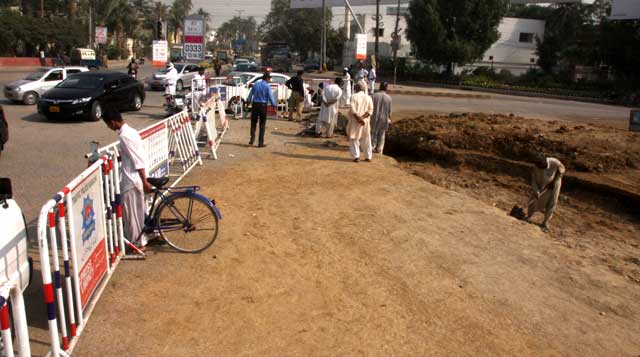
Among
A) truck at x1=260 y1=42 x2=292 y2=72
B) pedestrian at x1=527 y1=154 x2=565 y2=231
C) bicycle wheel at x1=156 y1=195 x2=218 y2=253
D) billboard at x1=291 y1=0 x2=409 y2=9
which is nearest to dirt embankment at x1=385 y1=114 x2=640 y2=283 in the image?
pedestrian at x1=527 y1=154 x2=565 y2=231

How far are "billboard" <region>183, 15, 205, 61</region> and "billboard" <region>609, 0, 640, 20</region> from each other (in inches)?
1143

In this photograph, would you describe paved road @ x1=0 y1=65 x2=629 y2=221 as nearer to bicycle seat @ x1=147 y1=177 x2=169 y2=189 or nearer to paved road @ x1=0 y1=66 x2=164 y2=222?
paved road @ x1=0 y1=66 x2=164 y2=222

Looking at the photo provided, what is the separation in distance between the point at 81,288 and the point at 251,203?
4.21 m

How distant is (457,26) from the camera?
145 ft

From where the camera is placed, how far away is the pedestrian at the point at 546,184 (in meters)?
8.59

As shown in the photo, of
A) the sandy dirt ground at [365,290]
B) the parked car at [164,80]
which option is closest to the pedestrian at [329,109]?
the sandy dirt ground at [365,290]

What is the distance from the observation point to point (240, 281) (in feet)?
18.2

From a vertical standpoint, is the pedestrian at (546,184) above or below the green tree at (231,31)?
below

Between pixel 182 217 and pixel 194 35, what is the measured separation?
16969 millimetres

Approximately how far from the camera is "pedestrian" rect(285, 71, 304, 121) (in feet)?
56.0

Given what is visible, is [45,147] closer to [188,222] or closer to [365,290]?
[188,222]

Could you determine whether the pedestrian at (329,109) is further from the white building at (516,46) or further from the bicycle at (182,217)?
the white building at (516,46)

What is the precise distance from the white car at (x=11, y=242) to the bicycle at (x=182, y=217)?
1753mm

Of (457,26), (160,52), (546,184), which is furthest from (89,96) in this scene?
(457,26)
